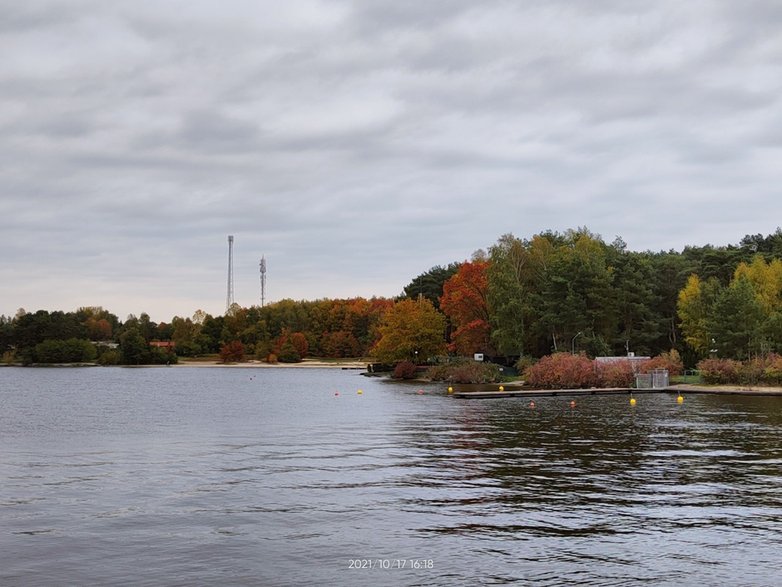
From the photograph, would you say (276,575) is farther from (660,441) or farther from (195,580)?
(660,441)

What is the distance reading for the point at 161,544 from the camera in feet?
74.1

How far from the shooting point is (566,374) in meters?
94.5

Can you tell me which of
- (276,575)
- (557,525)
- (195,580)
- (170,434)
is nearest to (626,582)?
(557,525)

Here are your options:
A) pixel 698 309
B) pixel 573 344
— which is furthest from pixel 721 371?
pixel 573 344

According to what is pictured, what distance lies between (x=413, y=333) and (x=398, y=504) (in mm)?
113776

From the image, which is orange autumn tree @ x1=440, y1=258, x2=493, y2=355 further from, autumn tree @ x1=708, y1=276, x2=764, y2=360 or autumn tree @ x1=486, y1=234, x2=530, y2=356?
autumn tree @ x1=708, y1=276, x2=764, y2=360

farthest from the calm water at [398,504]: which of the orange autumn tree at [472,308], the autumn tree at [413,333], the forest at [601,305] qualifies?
the autumn tree at [413,333]

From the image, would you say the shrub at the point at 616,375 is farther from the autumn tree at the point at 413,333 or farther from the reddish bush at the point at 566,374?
the autumn tree at the point at 413,333

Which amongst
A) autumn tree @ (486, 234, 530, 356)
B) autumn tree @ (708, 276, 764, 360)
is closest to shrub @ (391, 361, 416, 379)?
autumn tree @ (486, 234, 530, 356)

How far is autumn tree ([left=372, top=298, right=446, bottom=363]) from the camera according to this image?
14125 centimetres

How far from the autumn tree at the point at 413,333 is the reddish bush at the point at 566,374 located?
45.1 m

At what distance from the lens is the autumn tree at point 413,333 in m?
141

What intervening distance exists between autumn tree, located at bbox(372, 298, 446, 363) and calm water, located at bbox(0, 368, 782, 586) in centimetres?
8566

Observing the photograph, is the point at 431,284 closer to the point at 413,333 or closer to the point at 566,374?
the point at 413,333
